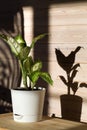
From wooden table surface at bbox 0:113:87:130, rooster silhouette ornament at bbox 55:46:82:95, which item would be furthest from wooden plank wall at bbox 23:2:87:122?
wooden table surface at bbox 0:113:87:130

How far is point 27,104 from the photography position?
1.71 metres

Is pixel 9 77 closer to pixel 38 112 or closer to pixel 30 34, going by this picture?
pixel 30 34

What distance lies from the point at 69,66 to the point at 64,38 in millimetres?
167

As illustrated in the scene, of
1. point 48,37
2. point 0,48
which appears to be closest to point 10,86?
point 0,48

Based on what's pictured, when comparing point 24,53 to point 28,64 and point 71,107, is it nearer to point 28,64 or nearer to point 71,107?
point 28,64

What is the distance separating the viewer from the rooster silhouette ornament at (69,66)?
6.27ft

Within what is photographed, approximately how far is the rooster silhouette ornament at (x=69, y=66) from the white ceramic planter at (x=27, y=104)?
0.25 meters

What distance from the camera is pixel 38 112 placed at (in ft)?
5.74

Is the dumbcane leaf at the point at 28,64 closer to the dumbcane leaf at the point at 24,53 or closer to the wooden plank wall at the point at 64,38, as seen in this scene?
the dumbcane leaf at the point at 24,53

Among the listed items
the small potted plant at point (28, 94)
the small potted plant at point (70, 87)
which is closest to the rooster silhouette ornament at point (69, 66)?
the small potted plant at point (70, 87)

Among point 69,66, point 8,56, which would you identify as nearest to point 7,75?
point 8,56

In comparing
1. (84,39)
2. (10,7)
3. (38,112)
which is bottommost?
(38,112)

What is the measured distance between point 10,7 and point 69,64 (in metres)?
0.59

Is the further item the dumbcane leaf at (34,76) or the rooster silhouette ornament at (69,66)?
the rooster silhouette ornament at (69,66)
